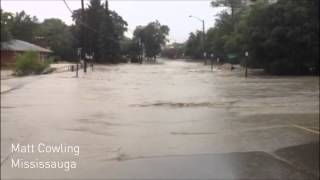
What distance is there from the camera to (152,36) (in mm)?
7637

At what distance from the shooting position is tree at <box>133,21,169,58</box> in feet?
22.8

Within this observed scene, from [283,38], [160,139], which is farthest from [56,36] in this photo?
[283,38]

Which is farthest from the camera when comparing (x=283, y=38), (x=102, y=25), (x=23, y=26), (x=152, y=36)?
(x=283, y=38)

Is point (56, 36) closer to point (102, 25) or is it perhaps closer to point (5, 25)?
point (102, 25)

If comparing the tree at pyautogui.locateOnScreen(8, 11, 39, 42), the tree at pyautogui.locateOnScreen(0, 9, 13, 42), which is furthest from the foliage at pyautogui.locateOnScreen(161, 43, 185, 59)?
the tree at pyautogui.locateOnScreen(0, 9, 13, 42)

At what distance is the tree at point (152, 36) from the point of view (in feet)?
22.8

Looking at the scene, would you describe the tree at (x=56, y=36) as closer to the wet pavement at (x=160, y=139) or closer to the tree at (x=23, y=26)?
the tree at (x=23, y=26)

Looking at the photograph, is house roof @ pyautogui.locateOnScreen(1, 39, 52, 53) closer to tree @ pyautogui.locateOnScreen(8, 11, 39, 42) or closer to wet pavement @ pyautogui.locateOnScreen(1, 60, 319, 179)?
tree @ pyautogui.locateOnScreen(8, 11, 39, 42)

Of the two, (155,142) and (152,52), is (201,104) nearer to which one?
(155,142)

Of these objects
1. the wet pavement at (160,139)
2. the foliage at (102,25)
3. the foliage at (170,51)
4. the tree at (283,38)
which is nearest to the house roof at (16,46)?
the wet pavement at (160,139)

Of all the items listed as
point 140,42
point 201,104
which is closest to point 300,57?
point 201,104

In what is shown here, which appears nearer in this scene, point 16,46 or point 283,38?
point 16,46

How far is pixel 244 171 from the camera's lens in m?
7.53

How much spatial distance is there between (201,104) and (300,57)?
29170 mm
